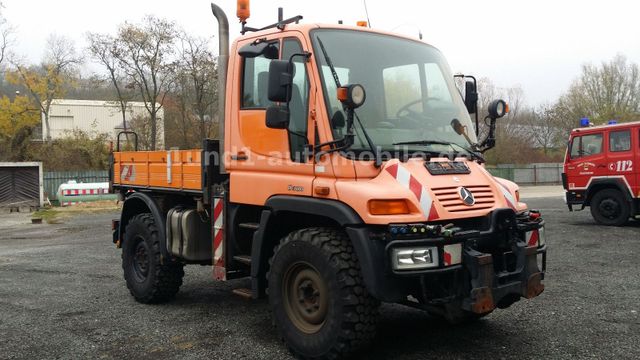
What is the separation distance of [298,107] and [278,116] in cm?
30

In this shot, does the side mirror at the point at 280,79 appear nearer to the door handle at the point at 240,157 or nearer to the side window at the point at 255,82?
the side window at the point at 255,82

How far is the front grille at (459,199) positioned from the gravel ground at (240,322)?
1.22 metres

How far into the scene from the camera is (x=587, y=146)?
13.6 metres

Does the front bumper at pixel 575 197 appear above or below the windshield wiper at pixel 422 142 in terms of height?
below

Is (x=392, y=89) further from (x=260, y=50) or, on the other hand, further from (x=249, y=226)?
(x=249, y=226)

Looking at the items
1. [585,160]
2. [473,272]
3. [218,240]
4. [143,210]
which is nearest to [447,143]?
[473,272]

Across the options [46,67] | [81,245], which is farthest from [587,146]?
[46,67]

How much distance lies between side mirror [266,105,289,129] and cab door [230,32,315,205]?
0.21 metres

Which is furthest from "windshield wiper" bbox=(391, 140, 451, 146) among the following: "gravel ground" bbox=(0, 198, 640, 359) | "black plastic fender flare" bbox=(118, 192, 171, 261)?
"black plastic fender flare" bbox=(118, 192, 171, 261)

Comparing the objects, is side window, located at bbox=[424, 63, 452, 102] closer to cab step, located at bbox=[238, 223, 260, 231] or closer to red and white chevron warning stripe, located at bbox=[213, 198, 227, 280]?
cab step, located at bbox=[238, 223, 260, 231]

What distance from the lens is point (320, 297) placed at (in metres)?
4.21

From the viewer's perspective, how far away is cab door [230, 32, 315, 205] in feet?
14.8

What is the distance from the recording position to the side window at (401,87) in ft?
15.1

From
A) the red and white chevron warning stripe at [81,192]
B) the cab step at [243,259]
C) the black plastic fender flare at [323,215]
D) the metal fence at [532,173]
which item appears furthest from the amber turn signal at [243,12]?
the metal fence at [532,173]
